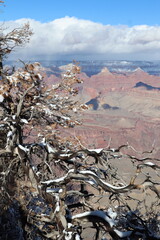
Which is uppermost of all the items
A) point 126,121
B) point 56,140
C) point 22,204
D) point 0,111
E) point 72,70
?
point 72,70

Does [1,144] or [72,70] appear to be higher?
Result: [72,70]

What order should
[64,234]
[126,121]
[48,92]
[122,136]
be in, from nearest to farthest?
[64,234]
[48,92]
[122,136]
[126,121]

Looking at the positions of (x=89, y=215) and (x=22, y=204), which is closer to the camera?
(x=89, y=215)

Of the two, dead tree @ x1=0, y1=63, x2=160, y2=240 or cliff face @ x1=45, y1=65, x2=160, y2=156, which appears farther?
cliff face @ x1=45, y1=65, x2=160, y2=156

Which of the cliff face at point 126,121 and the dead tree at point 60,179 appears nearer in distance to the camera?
the dead tree at point 60,179

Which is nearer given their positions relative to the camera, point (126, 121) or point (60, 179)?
point (60, 179)

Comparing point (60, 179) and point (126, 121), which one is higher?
point (60, 179)

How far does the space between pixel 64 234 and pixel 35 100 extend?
185 inches

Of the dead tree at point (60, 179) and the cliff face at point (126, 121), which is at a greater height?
the dead tree at point (60, 179)

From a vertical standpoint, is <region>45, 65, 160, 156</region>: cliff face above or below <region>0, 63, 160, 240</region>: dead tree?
below

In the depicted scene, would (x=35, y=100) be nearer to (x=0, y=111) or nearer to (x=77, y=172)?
(x=0, y=111)

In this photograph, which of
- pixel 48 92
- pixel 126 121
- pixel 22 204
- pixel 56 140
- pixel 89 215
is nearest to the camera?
pixel 89 215

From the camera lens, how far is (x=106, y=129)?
120688 mm

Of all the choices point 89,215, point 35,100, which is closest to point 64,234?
point 89,215
